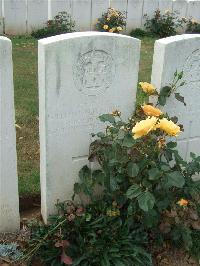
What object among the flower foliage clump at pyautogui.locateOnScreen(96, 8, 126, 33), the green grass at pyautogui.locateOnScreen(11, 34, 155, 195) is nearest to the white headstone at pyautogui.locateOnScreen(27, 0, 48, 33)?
the green grass at pyautogui.locateOnScreen(11, 34, 155, 195)

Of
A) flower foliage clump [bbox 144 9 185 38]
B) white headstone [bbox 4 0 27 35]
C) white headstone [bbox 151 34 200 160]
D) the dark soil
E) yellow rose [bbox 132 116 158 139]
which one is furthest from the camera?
flower foliage clump [bbox 144 9 185 38]

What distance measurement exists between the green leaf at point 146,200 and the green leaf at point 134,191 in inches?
A: 1.2

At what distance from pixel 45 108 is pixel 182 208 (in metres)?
1.19

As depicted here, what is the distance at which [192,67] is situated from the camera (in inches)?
141

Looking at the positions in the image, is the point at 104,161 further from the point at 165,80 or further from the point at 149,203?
the point at 165,80

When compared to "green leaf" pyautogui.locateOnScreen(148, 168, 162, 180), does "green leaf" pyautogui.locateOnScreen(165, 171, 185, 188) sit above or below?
below

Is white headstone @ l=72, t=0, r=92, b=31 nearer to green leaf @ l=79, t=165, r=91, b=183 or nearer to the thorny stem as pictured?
green leaf @ l=79, t=165, r=91, b=183

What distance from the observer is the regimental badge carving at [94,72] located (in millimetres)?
3162

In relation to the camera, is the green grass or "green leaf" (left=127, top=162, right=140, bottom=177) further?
the green grass

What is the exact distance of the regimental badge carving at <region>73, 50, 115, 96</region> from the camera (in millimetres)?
3162

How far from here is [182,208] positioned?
10.4 feet

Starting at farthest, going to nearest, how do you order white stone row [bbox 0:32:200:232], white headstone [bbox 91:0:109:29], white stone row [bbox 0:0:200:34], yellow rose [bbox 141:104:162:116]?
Result: white headstone [bbox 91:0:109:29] → white stone row [bbox 0:0:200:34] → yellow rose [bbox 141:104:162:116] → white stone row [bbox 0:32:200:232]

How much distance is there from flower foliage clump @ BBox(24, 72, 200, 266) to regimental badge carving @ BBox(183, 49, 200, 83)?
28cm

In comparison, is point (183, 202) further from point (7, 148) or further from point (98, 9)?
point (98, 9)
